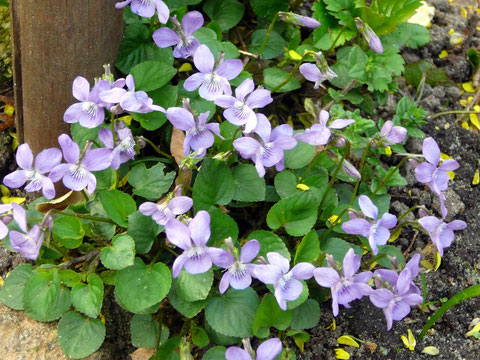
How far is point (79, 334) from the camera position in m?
2.03

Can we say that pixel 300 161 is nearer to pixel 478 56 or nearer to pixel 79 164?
pixel 79 164

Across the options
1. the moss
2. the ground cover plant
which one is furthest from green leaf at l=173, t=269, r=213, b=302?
the moss

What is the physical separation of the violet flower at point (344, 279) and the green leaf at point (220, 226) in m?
0.41

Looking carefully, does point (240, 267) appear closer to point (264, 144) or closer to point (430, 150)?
point (264, 144)

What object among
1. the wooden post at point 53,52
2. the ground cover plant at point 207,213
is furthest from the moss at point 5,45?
the ground cover plant at point 207,213

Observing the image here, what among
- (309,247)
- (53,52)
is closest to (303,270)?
(309,247)

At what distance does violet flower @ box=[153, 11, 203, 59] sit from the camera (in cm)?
221

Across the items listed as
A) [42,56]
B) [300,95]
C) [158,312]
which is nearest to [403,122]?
[300,95]

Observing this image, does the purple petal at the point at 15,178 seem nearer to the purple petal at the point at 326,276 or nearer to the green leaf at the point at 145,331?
the green leaf at the point at 145,331

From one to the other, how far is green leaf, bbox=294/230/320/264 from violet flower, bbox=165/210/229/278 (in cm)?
38

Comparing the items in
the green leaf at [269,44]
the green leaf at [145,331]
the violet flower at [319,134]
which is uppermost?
the violet flower at [319,134]

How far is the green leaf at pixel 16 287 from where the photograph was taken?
211cm

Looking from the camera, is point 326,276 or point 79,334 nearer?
point 326,276

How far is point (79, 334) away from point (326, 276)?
2.92ft
